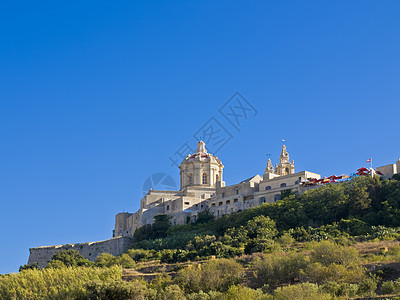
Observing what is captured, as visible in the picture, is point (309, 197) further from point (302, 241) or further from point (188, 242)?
point (188, 242)

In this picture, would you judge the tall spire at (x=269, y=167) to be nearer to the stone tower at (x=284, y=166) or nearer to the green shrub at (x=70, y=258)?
the stone tower at (x=284, y=166)

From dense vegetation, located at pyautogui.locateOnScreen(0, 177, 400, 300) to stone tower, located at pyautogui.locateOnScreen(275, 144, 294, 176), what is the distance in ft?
50.6

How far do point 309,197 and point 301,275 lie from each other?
1927 centimetres

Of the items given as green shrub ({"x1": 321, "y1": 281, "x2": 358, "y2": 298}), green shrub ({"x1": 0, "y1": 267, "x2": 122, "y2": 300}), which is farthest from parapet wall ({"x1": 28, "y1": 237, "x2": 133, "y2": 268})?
green shrub ({"x1": 321, "y1": 281, "x2": 358, "y2": 298})

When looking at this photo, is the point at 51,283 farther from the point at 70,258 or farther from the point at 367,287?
the point at 70,258

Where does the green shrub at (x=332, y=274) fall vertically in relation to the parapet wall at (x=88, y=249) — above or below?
below

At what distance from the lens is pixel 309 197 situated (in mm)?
58094

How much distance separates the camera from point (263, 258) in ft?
151

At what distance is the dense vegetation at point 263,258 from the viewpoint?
3769 cm

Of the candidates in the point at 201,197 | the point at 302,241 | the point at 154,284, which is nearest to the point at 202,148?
the point at 201,197

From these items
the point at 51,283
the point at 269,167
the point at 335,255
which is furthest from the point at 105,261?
the point at 269,167

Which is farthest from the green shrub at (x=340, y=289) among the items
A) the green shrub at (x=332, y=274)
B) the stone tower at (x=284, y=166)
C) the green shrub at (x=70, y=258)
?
the stone tower at (x=284, y=166)

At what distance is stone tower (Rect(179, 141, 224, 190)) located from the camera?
76.4 m

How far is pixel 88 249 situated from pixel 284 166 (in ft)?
82.0
